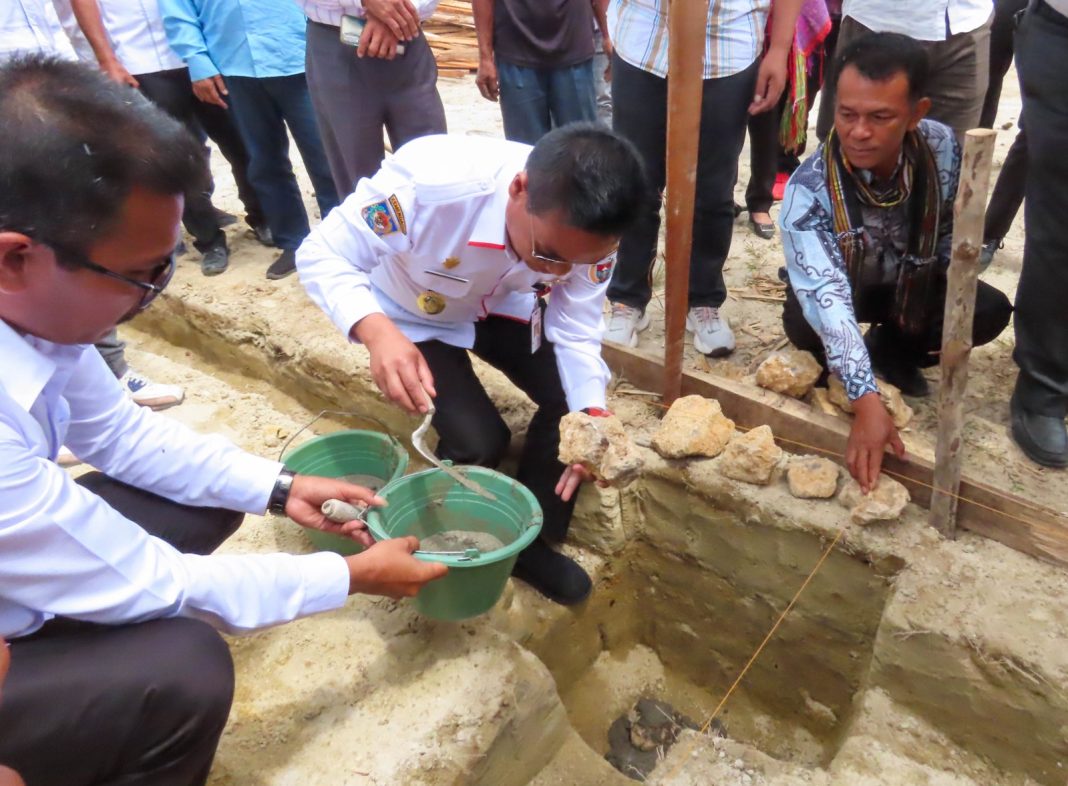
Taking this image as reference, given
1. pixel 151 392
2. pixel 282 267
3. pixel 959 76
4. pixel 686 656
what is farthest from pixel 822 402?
pixel 282 267

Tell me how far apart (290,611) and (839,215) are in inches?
76.2

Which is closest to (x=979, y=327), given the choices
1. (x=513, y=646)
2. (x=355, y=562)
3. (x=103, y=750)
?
(x=513, y=646)

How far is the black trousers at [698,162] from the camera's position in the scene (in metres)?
2.72

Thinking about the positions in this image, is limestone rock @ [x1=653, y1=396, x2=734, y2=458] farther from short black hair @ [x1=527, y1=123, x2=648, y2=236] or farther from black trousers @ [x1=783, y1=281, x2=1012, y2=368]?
short black hair @ [x1=527, y1=123, x2=648, y2=236]

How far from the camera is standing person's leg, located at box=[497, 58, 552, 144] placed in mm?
3395

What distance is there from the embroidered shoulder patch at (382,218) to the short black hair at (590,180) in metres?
0.48

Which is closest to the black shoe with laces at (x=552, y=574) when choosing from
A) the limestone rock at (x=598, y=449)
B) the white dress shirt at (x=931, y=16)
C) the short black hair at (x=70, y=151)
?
the limestone rock at (x=598, y=449)

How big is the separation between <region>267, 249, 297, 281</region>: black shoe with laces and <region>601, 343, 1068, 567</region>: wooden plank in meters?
1.88

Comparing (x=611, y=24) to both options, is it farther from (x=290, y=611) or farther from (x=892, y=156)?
(x=290, y=611)

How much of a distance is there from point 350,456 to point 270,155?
1.92 meters

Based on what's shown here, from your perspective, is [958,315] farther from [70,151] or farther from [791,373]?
[70,151]

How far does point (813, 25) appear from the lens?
3557mm

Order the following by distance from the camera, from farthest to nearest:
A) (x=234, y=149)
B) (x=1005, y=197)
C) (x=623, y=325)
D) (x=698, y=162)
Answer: (x=234, y=149), (x=1005, y=197), (x=623, y=325), (x=698, y=162)

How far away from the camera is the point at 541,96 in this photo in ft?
11.4
